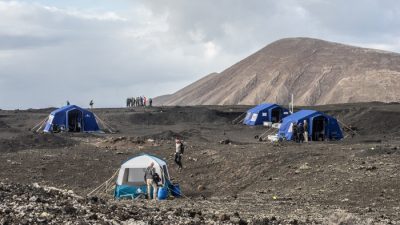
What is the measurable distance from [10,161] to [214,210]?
21.2 meters

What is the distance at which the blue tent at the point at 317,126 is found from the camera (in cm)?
5256

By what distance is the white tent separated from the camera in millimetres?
28516

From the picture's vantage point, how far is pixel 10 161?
39.2 metres

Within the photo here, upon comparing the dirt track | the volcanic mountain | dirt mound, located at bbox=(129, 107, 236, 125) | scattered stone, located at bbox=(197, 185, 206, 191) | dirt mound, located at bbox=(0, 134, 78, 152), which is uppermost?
the volcanic mountain

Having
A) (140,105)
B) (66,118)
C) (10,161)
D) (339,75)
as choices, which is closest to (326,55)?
(339,75)

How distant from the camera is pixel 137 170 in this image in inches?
1144

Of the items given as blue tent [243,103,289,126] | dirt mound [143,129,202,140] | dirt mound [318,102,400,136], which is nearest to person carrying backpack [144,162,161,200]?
dirt mound [143,129,202,140]

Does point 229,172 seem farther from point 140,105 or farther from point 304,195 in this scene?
point 140,105

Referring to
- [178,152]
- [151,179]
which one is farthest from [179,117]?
[151,179]

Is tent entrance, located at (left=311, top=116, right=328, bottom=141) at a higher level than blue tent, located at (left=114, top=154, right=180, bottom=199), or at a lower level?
higher

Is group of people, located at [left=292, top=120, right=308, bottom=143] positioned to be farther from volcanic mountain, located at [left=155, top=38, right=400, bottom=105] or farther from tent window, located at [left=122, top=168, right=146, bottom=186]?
volcanic mountain, located at [left=155, top=38, right=400, bottom=105]

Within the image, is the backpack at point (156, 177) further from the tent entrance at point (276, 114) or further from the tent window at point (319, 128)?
the tent entrance at point (276, 114)

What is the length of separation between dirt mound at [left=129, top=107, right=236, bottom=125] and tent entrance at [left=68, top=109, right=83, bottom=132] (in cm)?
1489

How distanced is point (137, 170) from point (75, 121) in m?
34.6
